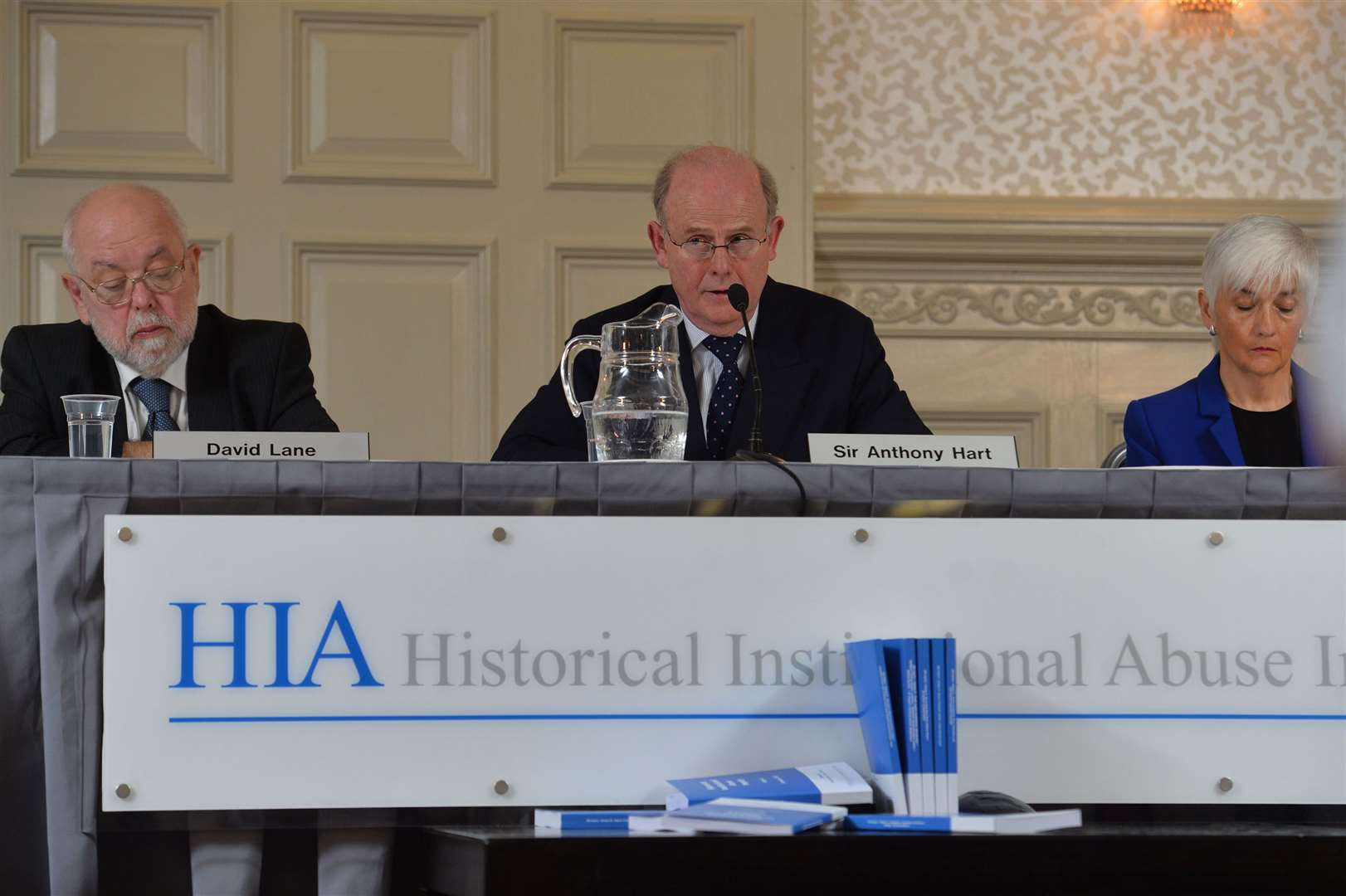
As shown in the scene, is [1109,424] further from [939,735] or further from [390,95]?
[939,735]

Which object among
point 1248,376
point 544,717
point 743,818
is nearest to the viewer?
point 743,818

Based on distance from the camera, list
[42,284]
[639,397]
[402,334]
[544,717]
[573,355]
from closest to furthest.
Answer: [544,717] → [639,397] → [573,355] → [42,284] → [402,334]

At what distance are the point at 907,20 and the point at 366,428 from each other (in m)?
1.54

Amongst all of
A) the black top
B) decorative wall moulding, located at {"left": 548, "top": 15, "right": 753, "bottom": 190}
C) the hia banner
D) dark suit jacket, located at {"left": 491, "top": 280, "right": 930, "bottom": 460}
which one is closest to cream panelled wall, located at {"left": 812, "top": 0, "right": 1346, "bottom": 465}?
decorative wall moulding, located at {"left": 548, "top": 15, "right": 753, "bottom": 190}

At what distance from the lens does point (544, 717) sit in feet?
4.46

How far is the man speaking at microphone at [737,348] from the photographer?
2.20 meters

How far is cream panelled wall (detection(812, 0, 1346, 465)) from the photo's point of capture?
359 centimetres

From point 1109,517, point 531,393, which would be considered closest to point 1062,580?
point 1109,517

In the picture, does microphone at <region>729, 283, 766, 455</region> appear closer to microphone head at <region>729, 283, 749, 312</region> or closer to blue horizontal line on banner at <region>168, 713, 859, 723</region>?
microphone head at <region>729, 283, 749, 312</region>

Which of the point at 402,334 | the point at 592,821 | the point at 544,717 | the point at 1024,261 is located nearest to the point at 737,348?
the point at 544,717

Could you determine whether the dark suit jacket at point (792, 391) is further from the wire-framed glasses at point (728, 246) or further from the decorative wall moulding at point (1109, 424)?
the decorative wall moulding at point (1109, 424)

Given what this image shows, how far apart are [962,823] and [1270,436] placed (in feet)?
4.11

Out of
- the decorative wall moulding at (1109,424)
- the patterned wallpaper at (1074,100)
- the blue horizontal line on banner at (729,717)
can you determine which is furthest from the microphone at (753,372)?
the decorative wall moulding at (1109,424)

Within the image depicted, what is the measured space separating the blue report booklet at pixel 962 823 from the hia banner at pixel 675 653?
12 cm
